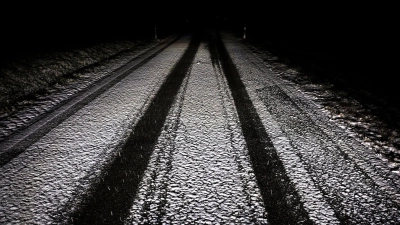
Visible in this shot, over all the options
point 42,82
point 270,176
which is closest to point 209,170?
point 270,176

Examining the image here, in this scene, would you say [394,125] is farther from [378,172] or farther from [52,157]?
[52,157]

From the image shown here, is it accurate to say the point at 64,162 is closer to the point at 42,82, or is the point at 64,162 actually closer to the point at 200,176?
the point at 200,176

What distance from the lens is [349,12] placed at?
69.0 ft

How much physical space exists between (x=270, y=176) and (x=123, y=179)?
162 cm

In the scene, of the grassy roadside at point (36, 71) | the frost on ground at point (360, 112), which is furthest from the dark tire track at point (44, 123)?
the frost on ground at point (360, 112)

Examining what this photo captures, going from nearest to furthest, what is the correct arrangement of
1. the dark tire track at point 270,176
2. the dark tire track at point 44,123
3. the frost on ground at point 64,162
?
the dark tire track at point 270,176, the frost on ground at point 64,162, the dark tire track at point 44,123

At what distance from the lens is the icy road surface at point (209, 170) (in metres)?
2.46

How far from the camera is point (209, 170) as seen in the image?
124 inches

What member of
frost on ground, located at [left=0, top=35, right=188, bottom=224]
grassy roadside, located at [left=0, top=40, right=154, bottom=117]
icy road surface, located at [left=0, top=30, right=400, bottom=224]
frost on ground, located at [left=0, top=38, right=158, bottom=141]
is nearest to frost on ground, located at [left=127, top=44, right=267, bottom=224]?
icy road surface, located at [left=0, top=30, right=400, bottom=224]

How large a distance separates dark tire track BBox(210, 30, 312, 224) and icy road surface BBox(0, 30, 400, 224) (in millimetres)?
17

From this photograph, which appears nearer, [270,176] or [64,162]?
[270,176]

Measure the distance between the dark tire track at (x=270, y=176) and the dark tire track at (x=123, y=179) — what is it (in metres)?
1.32

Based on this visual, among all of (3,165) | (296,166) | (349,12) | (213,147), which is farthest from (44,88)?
(349,12)

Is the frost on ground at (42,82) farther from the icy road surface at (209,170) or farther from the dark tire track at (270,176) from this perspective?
the dark tire track at (270,176)
